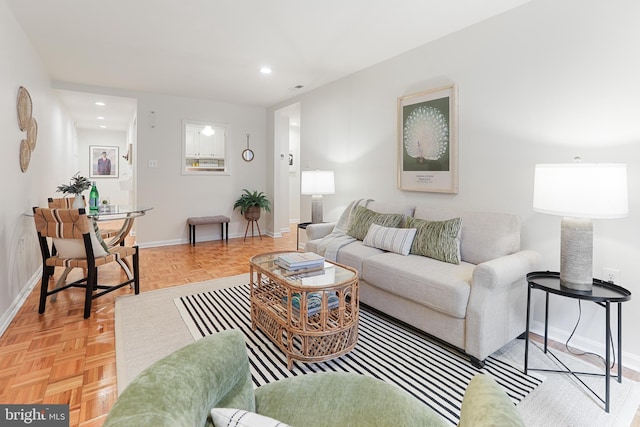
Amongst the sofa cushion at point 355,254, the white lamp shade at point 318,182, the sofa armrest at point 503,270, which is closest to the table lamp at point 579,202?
the sofa armrest at point 503,270

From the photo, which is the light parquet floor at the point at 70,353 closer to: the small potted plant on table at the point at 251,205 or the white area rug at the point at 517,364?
the white area rug at the point at 517,364

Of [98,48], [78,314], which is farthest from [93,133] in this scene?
[78,314]

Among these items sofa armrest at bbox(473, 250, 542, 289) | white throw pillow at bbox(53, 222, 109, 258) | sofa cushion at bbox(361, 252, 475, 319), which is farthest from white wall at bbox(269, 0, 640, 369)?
white throw pillow at bbox(53, 222, 109, 258)

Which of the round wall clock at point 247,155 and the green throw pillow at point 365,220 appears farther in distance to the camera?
the round wall clock at point 247,155

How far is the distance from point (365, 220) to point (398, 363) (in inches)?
57.5

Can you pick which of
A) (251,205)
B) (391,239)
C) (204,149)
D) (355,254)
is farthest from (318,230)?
(204,149)

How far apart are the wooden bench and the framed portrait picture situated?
208 inches

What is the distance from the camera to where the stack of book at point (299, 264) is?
215cm

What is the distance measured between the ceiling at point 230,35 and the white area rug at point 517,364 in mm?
2345

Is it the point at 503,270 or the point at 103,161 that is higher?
the point at 103,161

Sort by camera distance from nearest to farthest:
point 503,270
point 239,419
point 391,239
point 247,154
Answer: point 239,419, point 503,270, point 391,239, point 247,154

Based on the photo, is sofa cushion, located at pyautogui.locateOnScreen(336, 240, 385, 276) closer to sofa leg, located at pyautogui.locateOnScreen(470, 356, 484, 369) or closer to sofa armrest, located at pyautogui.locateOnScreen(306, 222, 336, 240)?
sofa armrest, located at pyautogui.locateOnScreen(306, 222, 336, 240)

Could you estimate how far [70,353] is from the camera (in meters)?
2.03

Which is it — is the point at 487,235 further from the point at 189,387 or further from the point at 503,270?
the point at 189,387
